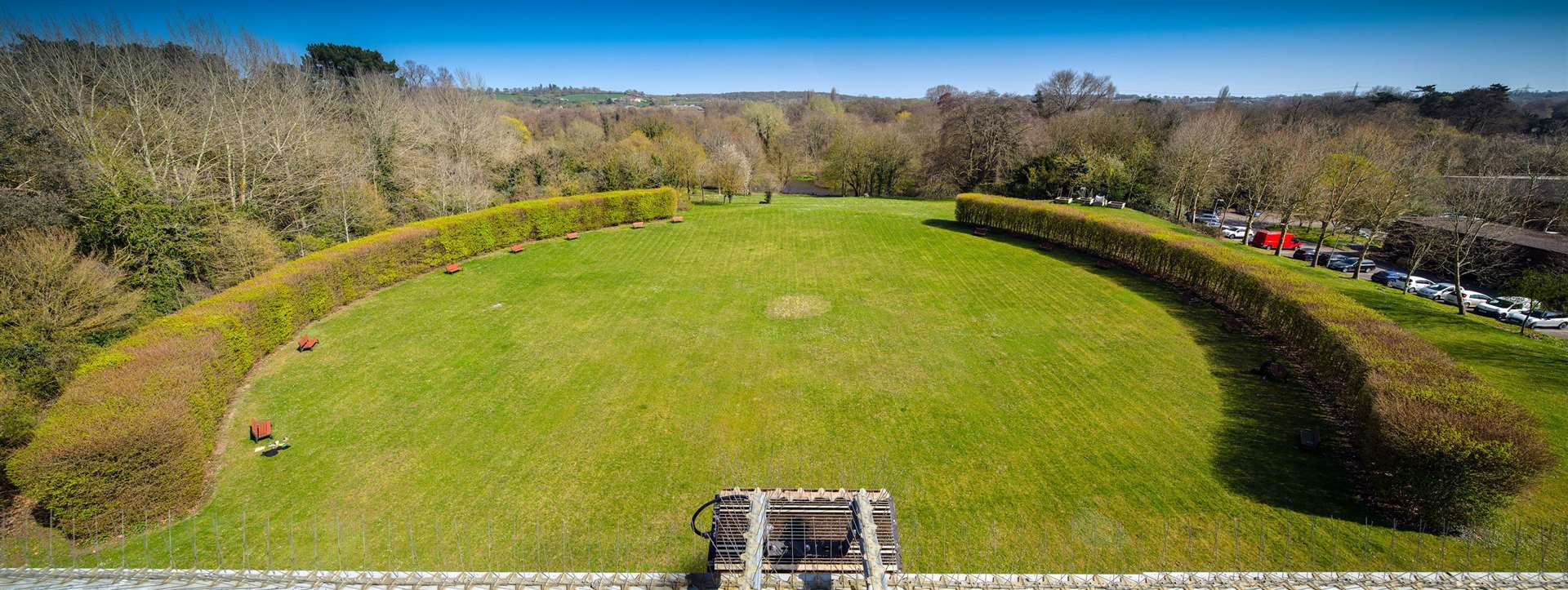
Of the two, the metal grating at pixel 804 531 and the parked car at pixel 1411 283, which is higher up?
the parked car at pixel 1411 283

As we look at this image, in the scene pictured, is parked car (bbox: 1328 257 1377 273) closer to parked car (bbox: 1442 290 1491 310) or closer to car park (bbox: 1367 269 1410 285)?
car park (bbox: 1367 269 1410 285)

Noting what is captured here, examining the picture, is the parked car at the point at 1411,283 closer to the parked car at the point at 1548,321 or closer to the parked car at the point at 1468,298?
the parked car at the point at 1468,298

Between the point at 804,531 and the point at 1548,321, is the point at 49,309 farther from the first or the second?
the point at 1548,321

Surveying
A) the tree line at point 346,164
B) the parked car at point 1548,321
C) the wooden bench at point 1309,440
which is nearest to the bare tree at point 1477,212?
the tree line at point 346,164

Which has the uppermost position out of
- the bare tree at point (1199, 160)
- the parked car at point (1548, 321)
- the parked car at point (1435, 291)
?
the bare tree at point (1199, 160)

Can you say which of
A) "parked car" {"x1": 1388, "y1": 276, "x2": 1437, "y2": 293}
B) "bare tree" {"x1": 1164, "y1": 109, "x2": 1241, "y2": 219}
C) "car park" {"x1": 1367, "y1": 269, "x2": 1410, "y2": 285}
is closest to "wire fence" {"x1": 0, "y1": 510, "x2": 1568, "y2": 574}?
"parked car" {"x1": 1388, "y1": 276, "x2": 1437, "y2": 293}

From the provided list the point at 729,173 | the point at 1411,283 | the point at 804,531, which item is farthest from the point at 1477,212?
the point at 729,173

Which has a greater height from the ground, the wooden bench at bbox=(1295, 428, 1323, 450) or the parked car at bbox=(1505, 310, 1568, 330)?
the parked car at bbox=(1505, 310, 1568, 330)
